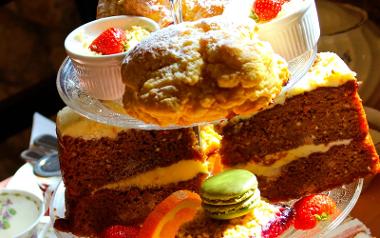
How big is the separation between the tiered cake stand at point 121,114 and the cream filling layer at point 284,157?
12cm

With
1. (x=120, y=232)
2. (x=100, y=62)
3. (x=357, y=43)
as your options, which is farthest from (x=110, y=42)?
(x=357, y=43)

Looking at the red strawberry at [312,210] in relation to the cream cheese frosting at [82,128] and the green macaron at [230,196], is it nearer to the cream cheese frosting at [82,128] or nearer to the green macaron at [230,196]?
the green macaron at [230,196]

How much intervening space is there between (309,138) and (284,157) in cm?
8

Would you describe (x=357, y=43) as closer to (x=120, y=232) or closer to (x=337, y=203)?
(x=337, y=203)

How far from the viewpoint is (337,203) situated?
4.46 ft

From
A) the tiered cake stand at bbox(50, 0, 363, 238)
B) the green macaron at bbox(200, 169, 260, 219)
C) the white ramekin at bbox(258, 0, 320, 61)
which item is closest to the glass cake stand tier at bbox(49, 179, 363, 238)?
the tiered cake stand at bbox(50, 0, 363, 238)

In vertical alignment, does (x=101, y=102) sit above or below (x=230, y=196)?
above

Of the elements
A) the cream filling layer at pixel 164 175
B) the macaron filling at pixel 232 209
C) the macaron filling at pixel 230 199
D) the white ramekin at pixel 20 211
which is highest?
the macaron filling at pixel 230 199

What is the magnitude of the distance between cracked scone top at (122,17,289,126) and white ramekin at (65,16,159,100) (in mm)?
132

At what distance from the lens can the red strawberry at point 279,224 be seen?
4.12ft

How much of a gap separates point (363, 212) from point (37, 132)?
3.86ft

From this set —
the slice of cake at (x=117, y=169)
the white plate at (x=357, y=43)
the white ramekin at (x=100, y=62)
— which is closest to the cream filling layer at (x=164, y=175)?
the slice of cake at (x=117, y=169)

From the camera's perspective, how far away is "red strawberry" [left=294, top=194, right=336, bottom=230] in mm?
1273

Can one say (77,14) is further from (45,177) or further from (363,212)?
(363,212)
